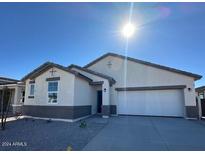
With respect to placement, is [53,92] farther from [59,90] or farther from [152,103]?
[152,103]

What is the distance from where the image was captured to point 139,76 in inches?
622

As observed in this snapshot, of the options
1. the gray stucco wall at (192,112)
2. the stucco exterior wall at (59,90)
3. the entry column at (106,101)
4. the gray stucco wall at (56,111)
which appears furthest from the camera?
the entry column at (106,101)

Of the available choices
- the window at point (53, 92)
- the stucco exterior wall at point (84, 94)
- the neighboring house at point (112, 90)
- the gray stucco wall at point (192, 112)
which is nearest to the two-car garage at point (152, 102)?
the neighboring house at point (112, 90)

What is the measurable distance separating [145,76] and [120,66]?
3.05 metres

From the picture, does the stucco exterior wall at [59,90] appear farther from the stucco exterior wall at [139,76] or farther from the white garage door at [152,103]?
the white garage door at [152,103]

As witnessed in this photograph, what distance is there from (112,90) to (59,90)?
6.34 meters

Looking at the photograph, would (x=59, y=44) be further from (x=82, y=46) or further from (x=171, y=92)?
(x=171, y=92)

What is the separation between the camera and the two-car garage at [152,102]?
1418 cm

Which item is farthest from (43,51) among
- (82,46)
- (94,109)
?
(94,109)

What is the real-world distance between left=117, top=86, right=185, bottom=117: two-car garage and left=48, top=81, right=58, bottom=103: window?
6921 mm

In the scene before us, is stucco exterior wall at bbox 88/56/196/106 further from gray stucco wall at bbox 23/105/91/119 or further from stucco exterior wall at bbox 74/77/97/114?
gray stucco wall at bbox 23/105/91/119

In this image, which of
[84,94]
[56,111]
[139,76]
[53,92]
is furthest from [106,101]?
[53,92]

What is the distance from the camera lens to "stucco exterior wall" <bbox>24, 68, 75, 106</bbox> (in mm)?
11523

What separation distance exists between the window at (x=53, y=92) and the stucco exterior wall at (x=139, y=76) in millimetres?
6363
